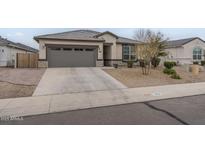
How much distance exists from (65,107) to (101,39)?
51.8ft

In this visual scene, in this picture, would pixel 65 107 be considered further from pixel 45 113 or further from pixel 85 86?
pixel 85 86

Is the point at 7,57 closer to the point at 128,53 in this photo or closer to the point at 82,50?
the point at 82,50

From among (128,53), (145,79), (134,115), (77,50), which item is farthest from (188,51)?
(134,115)

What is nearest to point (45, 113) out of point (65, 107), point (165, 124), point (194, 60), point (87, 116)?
point (65, 107)

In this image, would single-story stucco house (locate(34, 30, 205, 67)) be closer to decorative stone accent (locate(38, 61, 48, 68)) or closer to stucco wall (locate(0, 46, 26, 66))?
decorative stone accent (locate(38, 61, 48, 68))

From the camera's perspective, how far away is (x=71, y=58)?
2112cm

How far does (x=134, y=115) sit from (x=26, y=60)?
18.3m

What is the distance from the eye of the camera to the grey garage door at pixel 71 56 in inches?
808

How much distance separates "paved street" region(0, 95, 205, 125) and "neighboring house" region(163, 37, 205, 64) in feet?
76.4

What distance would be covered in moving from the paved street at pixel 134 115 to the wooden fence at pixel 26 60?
1642cm

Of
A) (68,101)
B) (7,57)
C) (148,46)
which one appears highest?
(148,46)

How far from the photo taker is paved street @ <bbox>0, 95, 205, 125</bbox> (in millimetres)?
5490

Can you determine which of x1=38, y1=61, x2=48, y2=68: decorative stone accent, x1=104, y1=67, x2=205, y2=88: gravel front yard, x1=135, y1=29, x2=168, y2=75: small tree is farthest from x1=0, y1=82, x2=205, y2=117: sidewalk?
x1=38, y1=61, x2=48, y2=68: decorative stone accent

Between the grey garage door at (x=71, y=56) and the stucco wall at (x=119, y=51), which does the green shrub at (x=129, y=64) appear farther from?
the grey garage door at (x=71, y=56)
